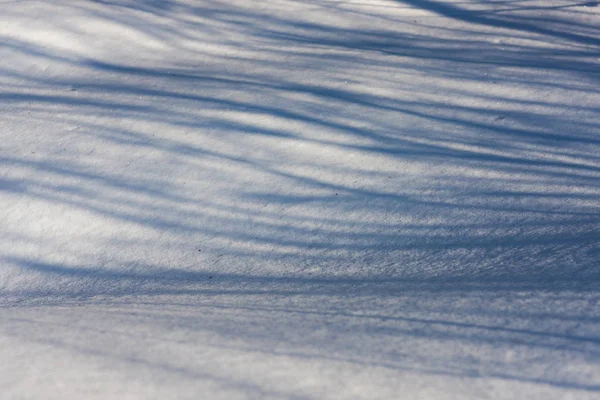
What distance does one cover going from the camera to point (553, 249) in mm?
4930

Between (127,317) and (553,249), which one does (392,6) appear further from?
(127,317)

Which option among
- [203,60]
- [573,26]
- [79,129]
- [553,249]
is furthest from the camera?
[573,26]

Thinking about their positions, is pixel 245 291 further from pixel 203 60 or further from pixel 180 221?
pixel 203 60

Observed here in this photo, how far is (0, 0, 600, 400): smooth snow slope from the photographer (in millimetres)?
3578

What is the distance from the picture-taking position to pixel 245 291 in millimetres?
4953

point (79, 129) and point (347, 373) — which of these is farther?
point (79, 129)

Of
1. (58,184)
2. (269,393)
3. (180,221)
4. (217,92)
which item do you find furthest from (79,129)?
(269,393)

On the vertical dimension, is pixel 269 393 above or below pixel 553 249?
below

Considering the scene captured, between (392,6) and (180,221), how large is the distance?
647cm

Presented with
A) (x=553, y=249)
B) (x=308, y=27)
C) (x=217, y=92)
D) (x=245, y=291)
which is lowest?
(x=245, y=291)

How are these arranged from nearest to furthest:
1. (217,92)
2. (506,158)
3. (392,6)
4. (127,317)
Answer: (127,317) < (506,158) < (217,92) < (392,6)

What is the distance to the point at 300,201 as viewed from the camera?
6.09 metres

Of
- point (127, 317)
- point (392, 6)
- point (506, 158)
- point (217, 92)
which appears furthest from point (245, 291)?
point (392, 6)

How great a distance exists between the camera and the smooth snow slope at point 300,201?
3578 mm
